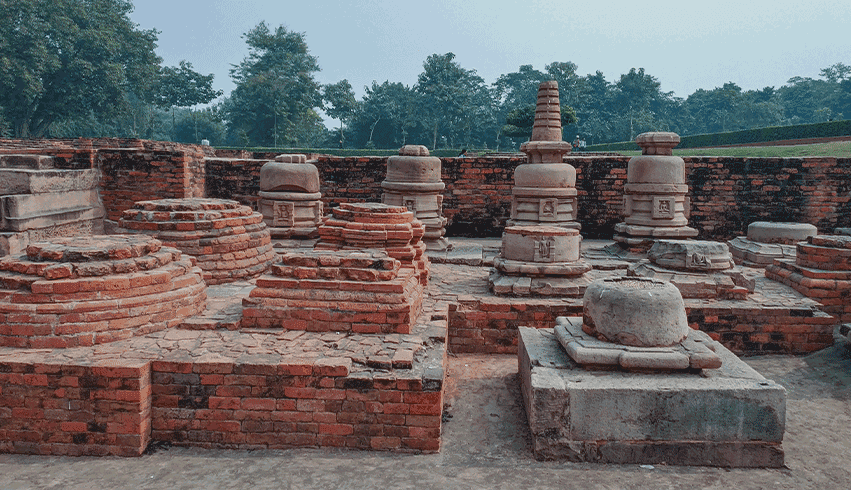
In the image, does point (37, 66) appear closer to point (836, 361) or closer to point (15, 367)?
point (15, 367)

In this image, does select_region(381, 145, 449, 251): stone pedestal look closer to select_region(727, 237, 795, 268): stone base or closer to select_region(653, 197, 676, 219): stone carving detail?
select_region(653, 197, 676, 219): stone carving detail

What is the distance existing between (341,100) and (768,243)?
107 ft

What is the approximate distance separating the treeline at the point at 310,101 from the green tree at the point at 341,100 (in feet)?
0.21

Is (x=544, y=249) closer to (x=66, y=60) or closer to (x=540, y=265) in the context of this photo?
(x=540, y=265)

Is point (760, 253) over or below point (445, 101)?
below

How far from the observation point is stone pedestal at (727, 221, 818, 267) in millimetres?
7781

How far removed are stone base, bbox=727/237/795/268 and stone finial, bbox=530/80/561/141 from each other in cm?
287

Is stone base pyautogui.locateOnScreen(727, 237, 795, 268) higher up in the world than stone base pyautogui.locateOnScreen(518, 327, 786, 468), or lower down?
higher up

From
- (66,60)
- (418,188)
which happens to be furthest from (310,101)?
(418,188)

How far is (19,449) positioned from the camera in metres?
3.27

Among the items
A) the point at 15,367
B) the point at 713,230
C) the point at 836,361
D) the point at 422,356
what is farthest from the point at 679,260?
the point at 15,367

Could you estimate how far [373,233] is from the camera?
557cm

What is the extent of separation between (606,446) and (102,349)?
293cm

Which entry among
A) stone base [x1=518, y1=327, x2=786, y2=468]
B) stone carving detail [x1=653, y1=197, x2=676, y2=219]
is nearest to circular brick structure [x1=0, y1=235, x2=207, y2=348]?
stone base [x1=518, y1=327, x2=786, y2=468]
